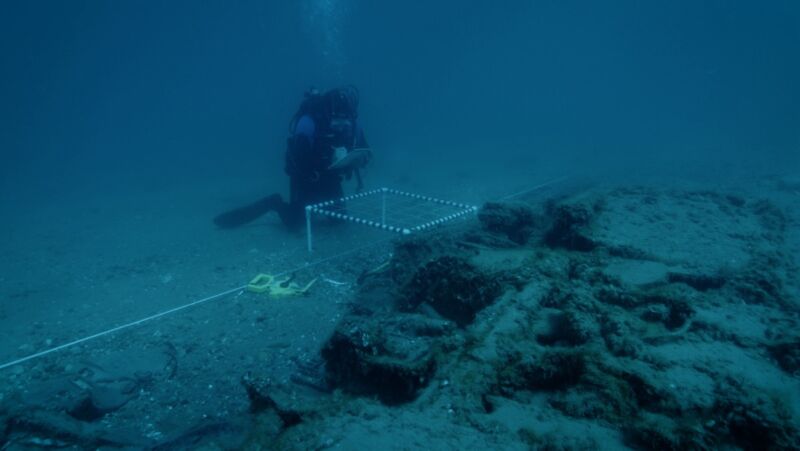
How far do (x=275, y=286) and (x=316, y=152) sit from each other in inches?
132

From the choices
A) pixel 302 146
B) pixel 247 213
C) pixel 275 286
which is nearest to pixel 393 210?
pixel 302 146

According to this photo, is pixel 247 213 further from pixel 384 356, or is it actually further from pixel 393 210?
pixel 384 356

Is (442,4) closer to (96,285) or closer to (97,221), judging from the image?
(97,221)

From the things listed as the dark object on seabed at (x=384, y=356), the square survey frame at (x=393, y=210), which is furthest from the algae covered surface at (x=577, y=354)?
the square survey frame at (x=393, y=210)

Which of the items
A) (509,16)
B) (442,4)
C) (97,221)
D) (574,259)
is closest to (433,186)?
(97,221)

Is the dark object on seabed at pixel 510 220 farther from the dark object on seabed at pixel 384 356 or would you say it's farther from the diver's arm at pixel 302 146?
the diver's arm at pixel 302 146

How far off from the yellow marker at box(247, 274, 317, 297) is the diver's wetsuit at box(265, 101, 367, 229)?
8.89ft

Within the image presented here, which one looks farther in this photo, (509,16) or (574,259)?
(509,16)

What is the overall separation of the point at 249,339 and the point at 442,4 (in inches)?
3197

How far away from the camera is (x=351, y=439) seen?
220 centimetres

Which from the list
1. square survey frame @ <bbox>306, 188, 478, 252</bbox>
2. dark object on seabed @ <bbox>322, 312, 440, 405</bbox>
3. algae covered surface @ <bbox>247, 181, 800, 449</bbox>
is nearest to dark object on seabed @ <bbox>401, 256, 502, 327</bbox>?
algae covered surface @ <bbox>247, 181, 800, 449</bbox>

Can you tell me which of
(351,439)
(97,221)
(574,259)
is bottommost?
(97,221)

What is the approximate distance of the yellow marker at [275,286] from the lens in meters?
6.38

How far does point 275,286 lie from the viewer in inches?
259
